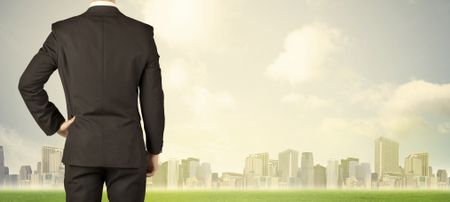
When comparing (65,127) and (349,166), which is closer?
(65,127)

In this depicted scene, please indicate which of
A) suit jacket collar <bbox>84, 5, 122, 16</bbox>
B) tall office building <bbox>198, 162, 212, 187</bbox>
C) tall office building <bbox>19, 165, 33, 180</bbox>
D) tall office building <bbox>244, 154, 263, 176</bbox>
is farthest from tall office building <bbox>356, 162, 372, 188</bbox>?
suit jacket collar <bbox>84, 5, 122, 16</bbox>

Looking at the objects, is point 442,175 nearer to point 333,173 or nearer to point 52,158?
point 333,173

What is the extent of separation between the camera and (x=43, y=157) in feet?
33.4

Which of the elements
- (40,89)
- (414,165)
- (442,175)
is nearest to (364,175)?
(414,165)

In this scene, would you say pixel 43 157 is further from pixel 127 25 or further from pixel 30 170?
pixel 127 25

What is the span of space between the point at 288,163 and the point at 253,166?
1.14m

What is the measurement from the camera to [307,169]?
39.0 ft

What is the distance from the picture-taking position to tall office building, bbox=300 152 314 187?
11242 millimetres

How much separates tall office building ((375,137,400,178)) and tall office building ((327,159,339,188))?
2.46 feet

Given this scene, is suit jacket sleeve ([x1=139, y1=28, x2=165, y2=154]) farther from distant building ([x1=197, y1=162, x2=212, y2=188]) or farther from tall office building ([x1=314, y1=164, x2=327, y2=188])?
tall office building ([x1=314, y1=164, x2=327, y2=188])

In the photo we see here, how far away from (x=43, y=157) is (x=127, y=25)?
802 centimetres

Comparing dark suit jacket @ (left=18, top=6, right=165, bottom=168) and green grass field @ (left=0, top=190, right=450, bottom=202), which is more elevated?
dark suit jacket @ (left=18, top=6, right=165, bottom=168)

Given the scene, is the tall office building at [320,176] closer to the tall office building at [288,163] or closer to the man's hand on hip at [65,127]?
the tall office building at [288,163]

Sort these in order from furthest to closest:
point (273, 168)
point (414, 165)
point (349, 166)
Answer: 1. point (414, 165)
2. point (273, 168)
3. point (349, 166)
